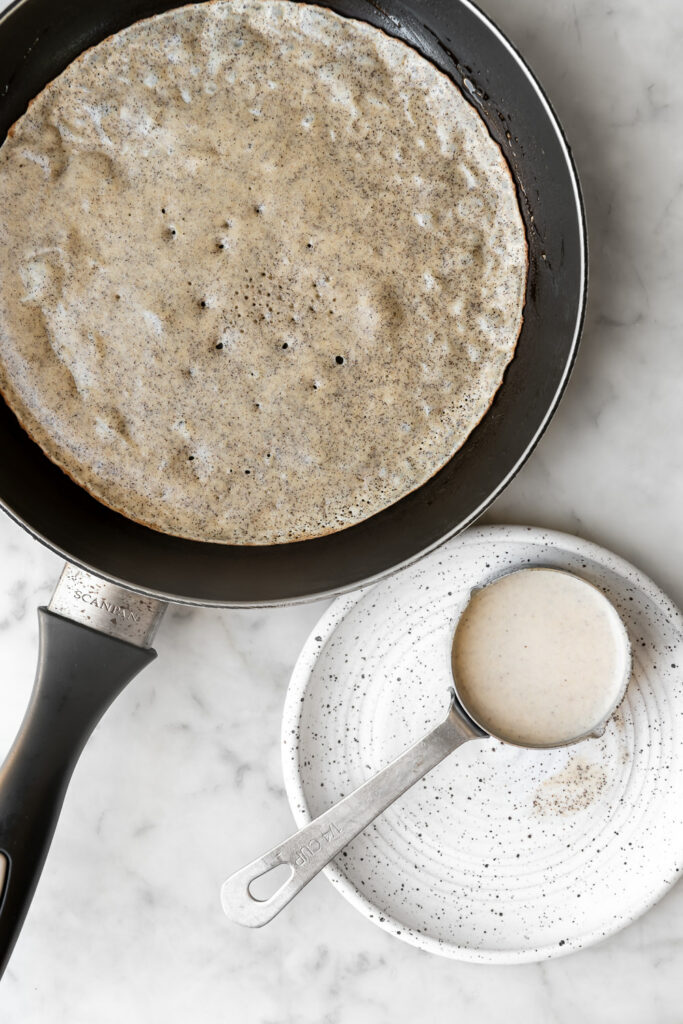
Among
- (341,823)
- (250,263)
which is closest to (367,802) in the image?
(341,823)

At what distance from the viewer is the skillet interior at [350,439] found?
68cm

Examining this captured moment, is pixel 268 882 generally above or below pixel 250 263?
below

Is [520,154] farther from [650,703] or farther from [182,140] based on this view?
[650,703]

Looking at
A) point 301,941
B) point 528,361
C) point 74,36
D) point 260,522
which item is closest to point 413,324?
point 528,361

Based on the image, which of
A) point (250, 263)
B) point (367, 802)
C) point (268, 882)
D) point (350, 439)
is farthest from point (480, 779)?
point (250, 263)

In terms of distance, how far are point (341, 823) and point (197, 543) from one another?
11.0 inches

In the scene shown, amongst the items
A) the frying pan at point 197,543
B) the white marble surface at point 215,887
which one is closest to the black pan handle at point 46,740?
the frying pan at point 197,543

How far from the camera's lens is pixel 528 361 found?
0.73 m

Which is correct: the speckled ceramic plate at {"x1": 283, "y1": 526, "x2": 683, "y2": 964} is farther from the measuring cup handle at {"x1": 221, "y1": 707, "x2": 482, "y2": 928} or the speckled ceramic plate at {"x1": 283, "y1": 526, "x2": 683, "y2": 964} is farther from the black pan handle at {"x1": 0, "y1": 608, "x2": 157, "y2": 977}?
the black pan handle at {"x1": 0, "y1": 608, "x2": 157, "y2": 977}

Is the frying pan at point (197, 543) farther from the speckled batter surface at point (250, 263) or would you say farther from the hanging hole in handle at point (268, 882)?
the hanging hole in handle at point (268, 882)

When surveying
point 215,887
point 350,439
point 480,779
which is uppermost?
point 350,439

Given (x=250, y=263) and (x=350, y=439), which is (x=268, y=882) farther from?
(x=250, y=263)

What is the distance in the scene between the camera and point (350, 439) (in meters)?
0.73

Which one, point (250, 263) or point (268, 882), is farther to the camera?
point (268, 882)
